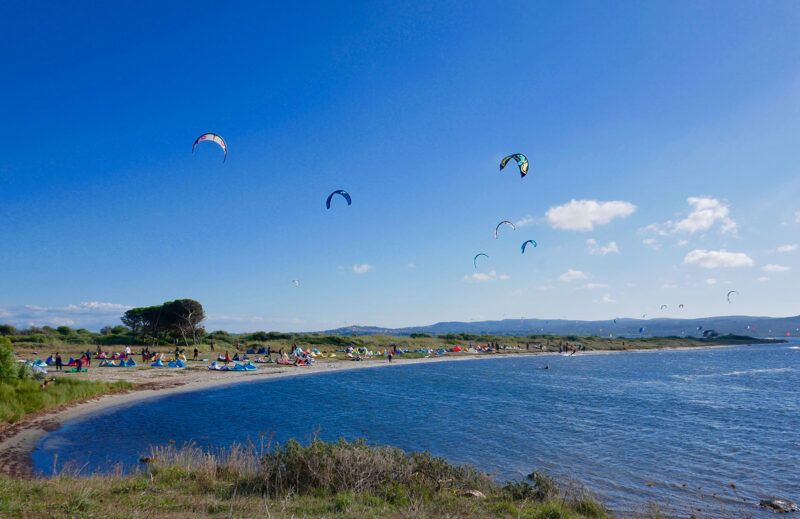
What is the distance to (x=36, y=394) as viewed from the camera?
23000 mm

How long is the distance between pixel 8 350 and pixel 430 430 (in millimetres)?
21895

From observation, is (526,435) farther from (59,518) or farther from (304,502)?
(59,518)

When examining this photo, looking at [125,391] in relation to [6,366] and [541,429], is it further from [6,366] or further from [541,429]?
[541,429]

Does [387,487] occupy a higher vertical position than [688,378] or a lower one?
higher

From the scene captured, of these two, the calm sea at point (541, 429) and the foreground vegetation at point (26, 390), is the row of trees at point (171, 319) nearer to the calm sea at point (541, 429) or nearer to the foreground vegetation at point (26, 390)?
the calm sea at point (541, 429)

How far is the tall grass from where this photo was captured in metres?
20.2

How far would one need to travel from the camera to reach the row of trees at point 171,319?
2542 inches

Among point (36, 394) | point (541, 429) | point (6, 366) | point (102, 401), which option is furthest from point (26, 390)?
point (541, 429)

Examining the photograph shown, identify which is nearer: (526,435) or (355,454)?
(355,454)

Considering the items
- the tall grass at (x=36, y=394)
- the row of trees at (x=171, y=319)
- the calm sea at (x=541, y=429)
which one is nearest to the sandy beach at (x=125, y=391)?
the tall grass at (x=36, y=394)

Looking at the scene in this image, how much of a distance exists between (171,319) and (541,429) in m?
58.8

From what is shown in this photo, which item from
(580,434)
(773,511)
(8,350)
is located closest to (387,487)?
(773,511)

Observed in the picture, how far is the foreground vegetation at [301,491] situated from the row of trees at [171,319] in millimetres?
58595

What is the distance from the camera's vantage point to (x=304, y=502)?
8.18 meters
